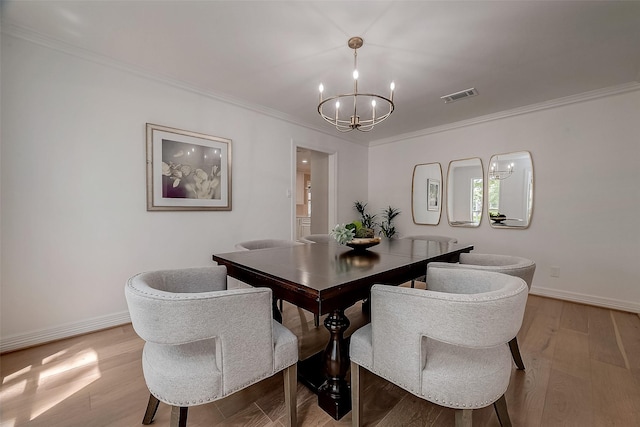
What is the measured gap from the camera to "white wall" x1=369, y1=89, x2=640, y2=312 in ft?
9.43

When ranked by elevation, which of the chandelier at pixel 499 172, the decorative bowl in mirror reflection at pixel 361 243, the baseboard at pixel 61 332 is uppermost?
the chandelier at pixel 499 172

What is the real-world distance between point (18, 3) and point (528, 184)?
520 centimetres

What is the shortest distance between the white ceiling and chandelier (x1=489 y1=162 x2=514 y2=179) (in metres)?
0.94

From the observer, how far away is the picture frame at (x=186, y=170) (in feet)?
8.71

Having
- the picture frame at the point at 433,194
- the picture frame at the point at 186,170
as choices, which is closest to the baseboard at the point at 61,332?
the picture frame at the point at 186,170

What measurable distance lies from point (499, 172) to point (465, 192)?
52 cm

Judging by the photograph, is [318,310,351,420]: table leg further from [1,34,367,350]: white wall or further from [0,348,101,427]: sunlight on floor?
[1,34,367,350]: white wall

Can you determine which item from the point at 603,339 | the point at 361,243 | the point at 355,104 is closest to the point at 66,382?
the point at 361,243

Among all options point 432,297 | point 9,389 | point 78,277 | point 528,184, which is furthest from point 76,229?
point 528,184

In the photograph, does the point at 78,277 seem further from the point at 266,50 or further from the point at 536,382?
the point at 536,382

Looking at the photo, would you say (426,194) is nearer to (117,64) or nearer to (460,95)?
(460,95)

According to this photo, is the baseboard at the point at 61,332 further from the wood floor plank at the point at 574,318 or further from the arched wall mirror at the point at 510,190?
the arched wall mirror at the point at 510,190

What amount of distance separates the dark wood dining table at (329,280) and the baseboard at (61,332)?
1538 millimetres

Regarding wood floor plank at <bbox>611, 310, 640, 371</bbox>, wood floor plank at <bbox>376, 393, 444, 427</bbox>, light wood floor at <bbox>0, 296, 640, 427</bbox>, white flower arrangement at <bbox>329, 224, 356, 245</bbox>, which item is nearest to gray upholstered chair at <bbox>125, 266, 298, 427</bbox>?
light wood floor at <bbox>0, 296, 640, 427</bbox>
